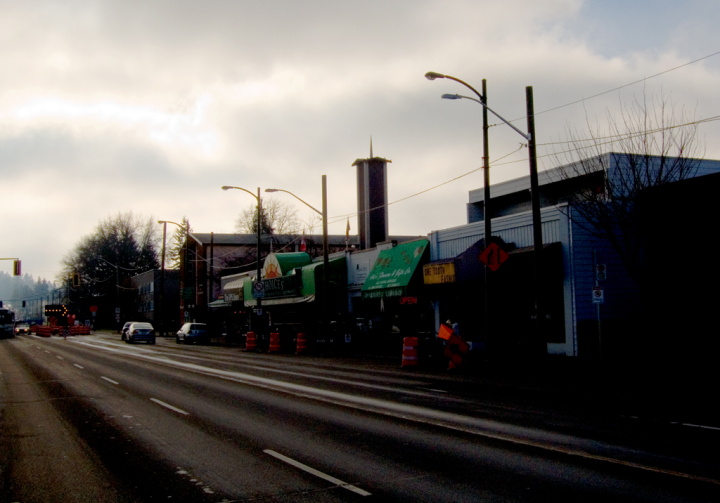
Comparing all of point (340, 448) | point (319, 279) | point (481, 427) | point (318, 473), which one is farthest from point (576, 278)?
point (319, 279)

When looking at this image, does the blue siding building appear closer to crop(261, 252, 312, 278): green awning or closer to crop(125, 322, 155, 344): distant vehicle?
crop(261, 252, 312, 278): green awning

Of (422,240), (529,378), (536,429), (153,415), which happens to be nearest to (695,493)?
(536,429)

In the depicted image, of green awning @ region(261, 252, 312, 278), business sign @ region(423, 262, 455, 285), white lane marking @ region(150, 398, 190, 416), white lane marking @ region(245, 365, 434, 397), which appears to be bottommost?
white lane marking @ region(245, 365, 434, 397)

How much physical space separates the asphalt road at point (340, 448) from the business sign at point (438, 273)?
34.9 feet

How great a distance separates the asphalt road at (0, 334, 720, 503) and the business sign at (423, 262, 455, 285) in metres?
10.6

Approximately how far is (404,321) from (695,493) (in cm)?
2594

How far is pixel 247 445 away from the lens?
888cm

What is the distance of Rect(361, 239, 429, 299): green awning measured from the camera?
29609 millimetres

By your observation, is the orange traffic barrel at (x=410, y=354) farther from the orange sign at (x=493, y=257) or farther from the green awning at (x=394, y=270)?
the green awning at (x=394, y=270)

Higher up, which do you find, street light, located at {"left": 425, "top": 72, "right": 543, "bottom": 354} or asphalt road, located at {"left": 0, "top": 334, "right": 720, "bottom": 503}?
street light, located at {"left": 425, "top": 72, "right": 543, "bottom": 354}

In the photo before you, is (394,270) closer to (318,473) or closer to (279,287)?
(279,287)

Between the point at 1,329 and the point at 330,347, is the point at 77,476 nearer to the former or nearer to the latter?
the point at 330,347

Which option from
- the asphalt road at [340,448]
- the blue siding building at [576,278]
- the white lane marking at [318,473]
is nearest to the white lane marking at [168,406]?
the asphalt road at [340,448]

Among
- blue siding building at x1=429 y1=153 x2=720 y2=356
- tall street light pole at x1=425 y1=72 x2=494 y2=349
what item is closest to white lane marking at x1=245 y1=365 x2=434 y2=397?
tall street light pole at x1=425 y1=72 x2=494 y2=349
